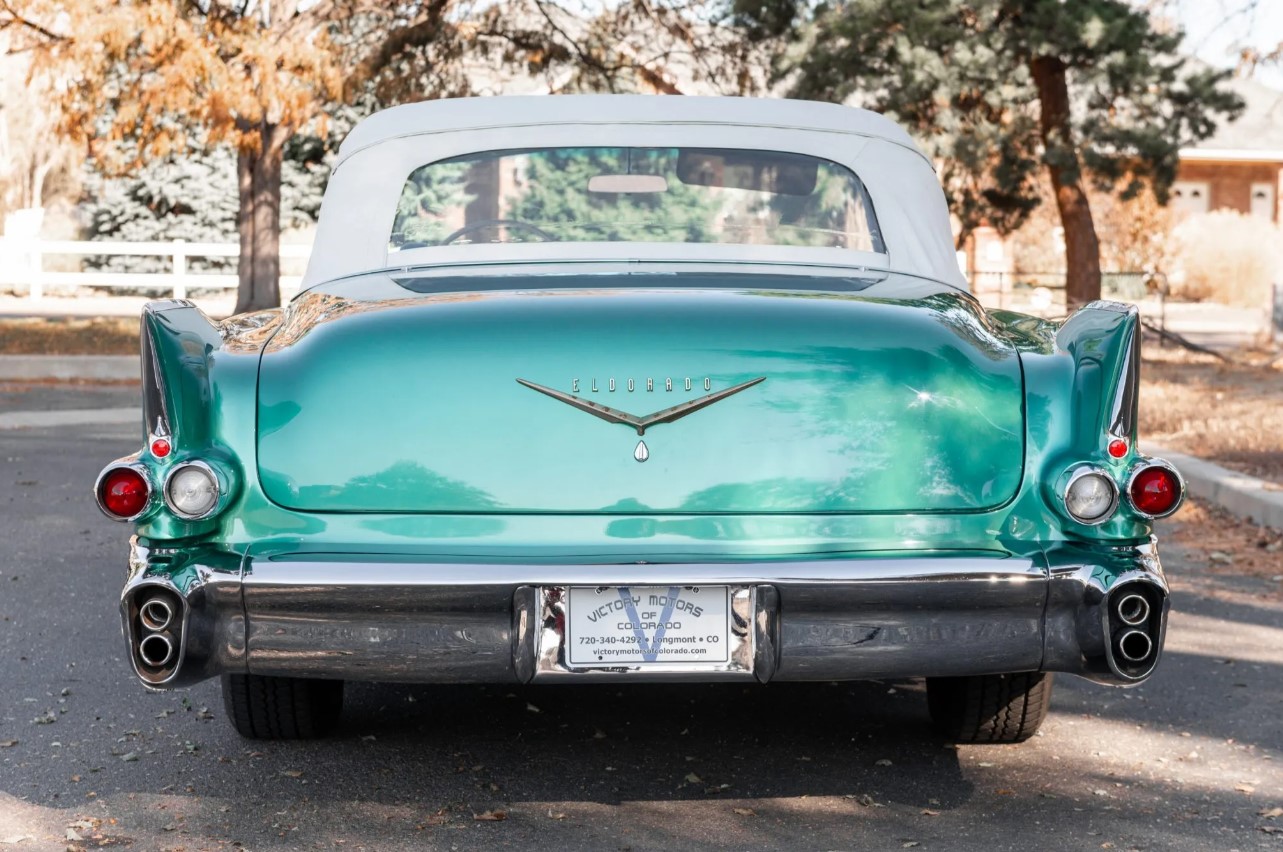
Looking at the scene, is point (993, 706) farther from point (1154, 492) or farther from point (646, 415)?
point (646, 415)

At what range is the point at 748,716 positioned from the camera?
4.55 metres

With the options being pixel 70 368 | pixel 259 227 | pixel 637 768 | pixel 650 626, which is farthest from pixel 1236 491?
pixel 259 227

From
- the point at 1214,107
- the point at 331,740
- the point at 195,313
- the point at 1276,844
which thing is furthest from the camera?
the point at 1214,107

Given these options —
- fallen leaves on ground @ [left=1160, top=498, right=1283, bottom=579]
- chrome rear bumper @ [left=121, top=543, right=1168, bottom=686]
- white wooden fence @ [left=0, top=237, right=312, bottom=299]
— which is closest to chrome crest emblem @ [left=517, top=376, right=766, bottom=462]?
chrome rear bumper @ [left=121, top=543, right=1168, bottom=686]

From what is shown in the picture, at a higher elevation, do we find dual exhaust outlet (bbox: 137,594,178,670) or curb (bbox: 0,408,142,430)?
dual exhaust outlet (bbox: 137,594,178,670)

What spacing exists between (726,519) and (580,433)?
0.35 meters

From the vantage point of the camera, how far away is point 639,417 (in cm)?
337

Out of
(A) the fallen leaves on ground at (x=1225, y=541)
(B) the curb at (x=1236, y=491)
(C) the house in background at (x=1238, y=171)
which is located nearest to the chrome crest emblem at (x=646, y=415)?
(A) the fallen leaves on ground at (x=1225, y=541)

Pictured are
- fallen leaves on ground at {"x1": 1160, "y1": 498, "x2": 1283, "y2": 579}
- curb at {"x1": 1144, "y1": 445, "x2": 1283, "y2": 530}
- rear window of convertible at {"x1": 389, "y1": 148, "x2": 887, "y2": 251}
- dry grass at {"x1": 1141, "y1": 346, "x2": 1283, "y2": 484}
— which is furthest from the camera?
dry grass at {"x1": 1141, "y1": 346, "x2": 1283, "y2": 484}

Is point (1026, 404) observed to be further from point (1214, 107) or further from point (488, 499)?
point (1214, 107)

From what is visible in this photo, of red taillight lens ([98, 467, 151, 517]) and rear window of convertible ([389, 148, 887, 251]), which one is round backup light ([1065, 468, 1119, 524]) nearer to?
rear window of convertible ([389, 148, 887, 251])

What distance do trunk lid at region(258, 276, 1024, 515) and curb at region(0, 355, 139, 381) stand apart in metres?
12.8

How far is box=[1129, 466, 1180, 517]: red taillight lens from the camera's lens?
342cm

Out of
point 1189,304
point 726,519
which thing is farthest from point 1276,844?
point 1189,304
